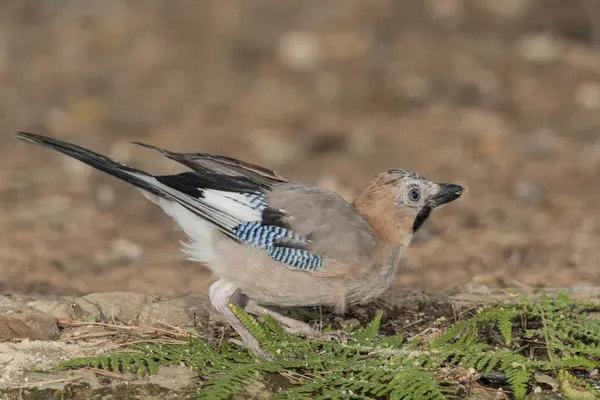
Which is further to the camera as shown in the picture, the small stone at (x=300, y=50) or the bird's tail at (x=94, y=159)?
the small stone at (x=300, y=50)

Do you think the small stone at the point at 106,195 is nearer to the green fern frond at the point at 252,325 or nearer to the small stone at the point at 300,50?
the small stone at the point at 300,50

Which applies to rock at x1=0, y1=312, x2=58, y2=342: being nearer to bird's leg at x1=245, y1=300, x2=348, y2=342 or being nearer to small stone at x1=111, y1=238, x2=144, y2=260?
bird's leg at x1=245, y1=300, x2=348, y2=342

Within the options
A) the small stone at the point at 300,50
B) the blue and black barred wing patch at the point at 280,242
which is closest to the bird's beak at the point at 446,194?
the blue and black barred wing patch at the point at 280,242

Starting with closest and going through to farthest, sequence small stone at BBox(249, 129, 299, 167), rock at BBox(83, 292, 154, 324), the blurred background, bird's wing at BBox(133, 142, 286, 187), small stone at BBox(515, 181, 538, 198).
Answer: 1. rock at BBox(83, 292, 154, 324)
2. bird's wing at BBox(133, 142, 286, 187)
3. the blurred background
4. small stone at BBox(515, 181, 538, 198)
5. small stone at BBox(249, 129, 299, 167)

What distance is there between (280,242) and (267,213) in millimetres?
159

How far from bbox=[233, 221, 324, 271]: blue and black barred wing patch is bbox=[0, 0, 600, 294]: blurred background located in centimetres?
176

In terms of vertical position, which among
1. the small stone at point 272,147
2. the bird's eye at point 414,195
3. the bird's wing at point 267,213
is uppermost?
the small stone at point 272,147

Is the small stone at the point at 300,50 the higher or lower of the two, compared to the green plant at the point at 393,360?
higher

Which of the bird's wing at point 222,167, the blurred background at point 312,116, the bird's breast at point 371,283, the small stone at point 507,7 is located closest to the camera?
the bird's breast at point 371,283

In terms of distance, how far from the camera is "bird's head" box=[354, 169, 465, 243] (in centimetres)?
484

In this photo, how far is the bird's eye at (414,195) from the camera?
490cm

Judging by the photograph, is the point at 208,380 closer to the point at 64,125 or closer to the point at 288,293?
the point at 288,293

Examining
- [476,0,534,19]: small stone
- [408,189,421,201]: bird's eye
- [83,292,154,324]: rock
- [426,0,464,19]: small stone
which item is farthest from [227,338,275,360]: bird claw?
[476,0,534,19]: small stone

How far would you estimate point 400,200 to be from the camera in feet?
16.0
